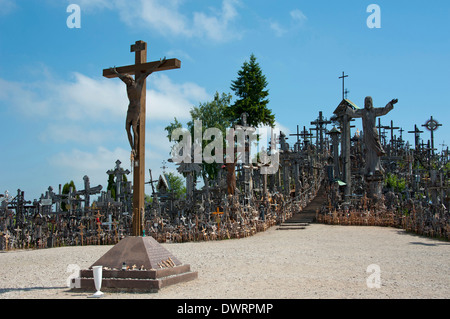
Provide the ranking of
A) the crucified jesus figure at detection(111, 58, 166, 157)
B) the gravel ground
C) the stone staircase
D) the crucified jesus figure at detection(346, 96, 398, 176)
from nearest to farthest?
the gravel ground < the crucified jesus figure at detection(111, 58, 166, 157) < the stone staircase < the crucified jesus figure at detection(346, 96, 398, 176)

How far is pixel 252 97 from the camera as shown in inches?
1512

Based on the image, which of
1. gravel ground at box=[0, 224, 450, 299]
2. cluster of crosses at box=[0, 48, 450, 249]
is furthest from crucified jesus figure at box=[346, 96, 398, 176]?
gravel ground at box=[0, 224, 450, 299]

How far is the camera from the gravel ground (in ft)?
25.4

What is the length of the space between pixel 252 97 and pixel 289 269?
95.9 ft

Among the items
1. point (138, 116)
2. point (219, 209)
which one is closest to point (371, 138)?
point (219, 209)

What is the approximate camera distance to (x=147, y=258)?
8414 mm

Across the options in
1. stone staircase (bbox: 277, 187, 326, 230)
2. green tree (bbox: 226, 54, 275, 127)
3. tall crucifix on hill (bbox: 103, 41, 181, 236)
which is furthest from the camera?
green tree (bbox: 226, 54, 275, 127)

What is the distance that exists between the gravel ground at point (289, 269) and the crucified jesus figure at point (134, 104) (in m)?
3.36

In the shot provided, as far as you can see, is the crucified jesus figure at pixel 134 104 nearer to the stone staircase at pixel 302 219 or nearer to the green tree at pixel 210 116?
the stone staircase at pixel 302 219

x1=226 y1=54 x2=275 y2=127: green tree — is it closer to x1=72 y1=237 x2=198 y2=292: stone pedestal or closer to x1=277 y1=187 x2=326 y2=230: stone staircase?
x1=277 y1=187 x2=326 y2=230: stone staircase

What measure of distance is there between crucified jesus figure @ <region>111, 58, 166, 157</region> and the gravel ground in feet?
11.0

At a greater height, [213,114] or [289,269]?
[213,114]

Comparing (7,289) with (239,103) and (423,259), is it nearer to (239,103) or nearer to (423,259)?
(423,259)

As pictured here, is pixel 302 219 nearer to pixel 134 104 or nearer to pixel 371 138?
pixel 371 138
